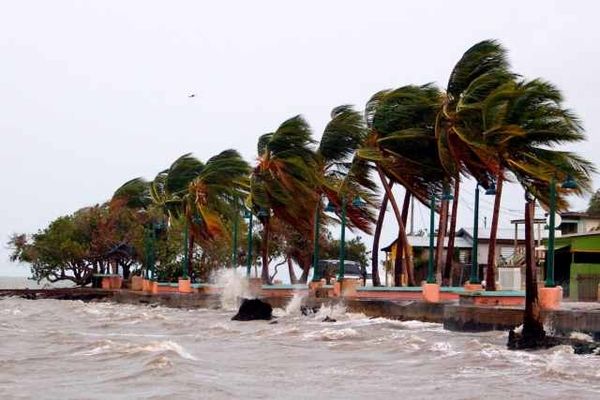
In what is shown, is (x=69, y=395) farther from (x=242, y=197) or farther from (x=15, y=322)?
(x=242, y=197)

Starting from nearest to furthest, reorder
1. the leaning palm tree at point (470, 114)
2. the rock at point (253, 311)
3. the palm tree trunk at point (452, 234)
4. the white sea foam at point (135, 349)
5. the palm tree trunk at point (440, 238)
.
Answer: the white sea foam at point (135, 349), the leaning palm tree at point (470, 114), the rock at point (253, 311), the palm tree trunk at point (452, 234), the palm tree trunk at point (440, 238)

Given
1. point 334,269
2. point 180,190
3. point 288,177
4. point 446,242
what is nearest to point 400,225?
point 288,177

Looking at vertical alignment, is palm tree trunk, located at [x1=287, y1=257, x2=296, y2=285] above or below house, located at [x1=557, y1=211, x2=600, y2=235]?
below

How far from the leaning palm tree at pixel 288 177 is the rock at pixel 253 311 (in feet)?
37.6

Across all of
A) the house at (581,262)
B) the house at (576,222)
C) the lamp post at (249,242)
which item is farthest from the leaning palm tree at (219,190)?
the house at (581,262)

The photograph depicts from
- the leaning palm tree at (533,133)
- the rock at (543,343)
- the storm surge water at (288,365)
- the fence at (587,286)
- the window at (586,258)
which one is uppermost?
the leaning palm tree at (533,133)

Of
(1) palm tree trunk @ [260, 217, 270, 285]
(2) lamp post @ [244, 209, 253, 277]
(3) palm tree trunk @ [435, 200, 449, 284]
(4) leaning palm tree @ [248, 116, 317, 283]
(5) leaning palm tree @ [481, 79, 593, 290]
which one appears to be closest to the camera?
(5) leaning palm tree @ [481, 79, 593, 290]

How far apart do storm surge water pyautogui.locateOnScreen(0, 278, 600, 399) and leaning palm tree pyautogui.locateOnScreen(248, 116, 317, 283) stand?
18490mm

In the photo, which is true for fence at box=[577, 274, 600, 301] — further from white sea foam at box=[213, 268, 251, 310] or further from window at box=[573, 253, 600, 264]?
white sea foam at box=[213, 268, 251, 310]

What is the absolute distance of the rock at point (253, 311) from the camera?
115ft

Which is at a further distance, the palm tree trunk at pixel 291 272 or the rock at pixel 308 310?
the palm tree trunk at pixel 291 272

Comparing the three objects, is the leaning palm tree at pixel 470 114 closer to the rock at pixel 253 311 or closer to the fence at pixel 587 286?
the fence at pixel 587 286

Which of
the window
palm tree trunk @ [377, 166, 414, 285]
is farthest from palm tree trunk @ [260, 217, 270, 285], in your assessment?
the window

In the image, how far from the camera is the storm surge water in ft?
48.8
